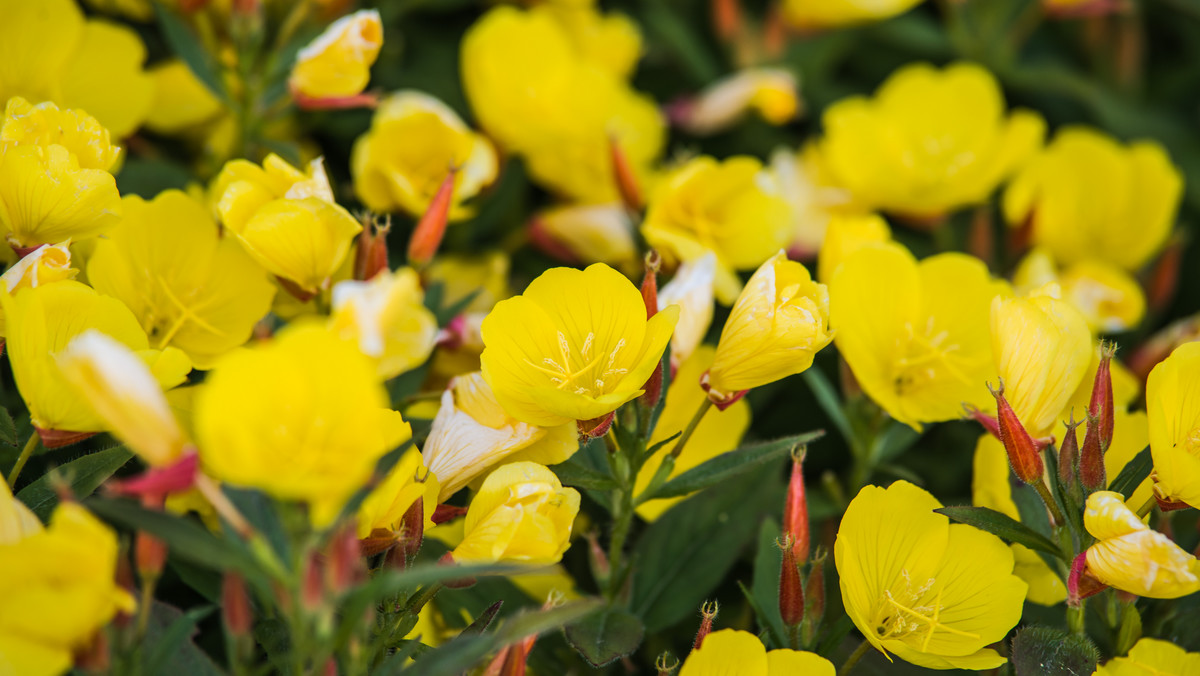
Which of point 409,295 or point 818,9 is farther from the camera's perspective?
point 818,9

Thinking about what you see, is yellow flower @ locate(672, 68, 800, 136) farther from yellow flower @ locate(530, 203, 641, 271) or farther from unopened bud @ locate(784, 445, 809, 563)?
unopened bud @ locate(784, 445, 809, 563)

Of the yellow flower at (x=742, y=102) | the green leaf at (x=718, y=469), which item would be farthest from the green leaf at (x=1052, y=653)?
the yellow flower at (x=742, y=102)

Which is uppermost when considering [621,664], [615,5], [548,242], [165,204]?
[165,204]

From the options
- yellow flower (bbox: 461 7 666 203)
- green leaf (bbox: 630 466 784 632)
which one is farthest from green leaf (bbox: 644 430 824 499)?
yellow flower (bbox: 461 7 666 203)

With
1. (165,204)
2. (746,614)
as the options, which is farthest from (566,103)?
(746,614)

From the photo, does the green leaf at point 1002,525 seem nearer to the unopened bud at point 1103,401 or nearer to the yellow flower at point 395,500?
the unopened bud at point 1103,401

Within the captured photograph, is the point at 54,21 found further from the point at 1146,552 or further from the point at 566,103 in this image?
the point at 1146,552
